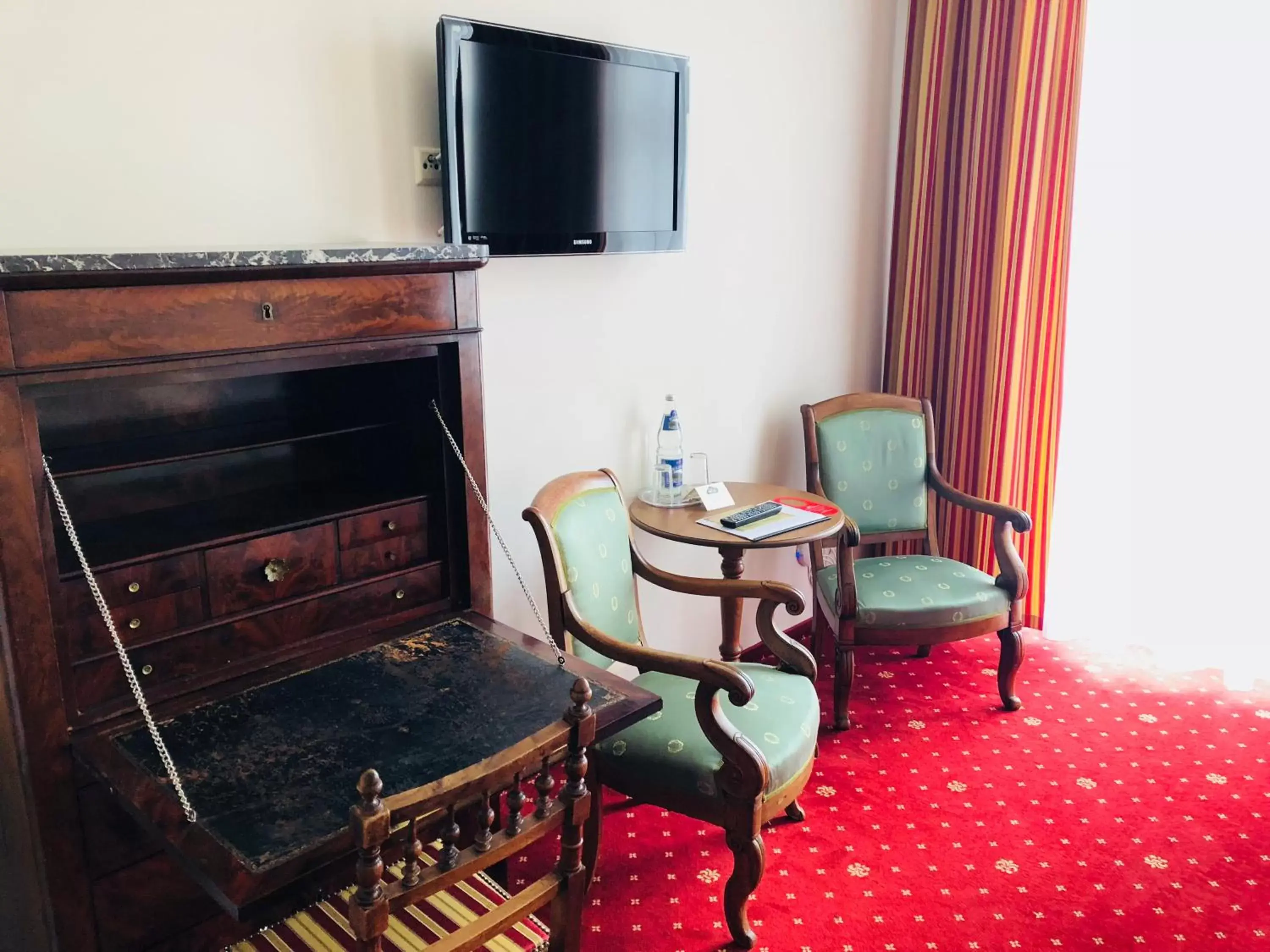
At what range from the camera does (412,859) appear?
1167 mm

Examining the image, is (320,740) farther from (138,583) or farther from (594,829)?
(594,829)

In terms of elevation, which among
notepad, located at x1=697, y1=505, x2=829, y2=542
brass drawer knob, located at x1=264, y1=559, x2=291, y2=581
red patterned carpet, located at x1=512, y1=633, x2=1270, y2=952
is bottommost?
red patterned carpet, located at x1=512, y1=633, x2=1270, y2=952

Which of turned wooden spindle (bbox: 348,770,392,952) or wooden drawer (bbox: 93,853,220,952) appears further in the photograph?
wooden drawer (bbox: 93,853,220,952)

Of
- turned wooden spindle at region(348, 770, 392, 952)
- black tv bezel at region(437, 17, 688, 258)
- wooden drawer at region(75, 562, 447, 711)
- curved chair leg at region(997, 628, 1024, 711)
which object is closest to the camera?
turned wooden spindle at region(348, 770, 392, 952)

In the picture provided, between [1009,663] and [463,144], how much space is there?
6.97 feet

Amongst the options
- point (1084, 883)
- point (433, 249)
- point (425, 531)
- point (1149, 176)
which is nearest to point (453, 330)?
point (433, 249)

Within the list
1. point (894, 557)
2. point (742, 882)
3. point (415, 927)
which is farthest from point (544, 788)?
point (894, 557)

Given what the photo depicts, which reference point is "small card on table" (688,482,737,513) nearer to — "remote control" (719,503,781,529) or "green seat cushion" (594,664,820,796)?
"remote control" (719,503,781,529)

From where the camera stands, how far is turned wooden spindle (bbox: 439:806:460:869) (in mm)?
1212

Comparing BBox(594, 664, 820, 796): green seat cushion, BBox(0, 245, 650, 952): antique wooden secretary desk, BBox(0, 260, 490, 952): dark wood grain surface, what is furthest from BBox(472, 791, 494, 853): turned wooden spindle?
BBox(594, 664, 820, 796): green seat cushion

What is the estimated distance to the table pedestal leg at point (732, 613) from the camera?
256 centimetres

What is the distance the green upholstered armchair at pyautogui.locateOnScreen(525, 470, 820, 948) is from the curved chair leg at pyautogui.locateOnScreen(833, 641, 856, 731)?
1.99 feet

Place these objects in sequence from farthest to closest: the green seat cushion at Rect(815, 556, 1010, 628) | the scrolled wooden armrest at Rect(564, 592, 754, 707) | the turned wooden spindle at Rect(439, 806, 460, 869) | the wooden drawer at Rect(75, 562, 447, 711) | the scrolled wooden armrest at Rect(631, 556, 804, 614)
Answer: the green seat cushion at Rect(815, 556, 1010, 628) < the scrolled wooden armrest at Rect(631, 556, 804, 614) < the scrolled wooden armrest at Rect(564, 592, 754, 707) < the wooden drawer at Rect(75, 562, 447, 711) < the turned wooden spindle at Rect(439, 806, 460, 869)

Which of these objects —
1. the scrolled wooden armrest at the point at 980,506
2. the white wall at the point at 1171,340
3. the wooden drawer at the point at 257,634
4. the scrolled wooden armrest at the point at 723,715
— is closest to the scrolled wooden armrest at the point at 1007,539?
the scrolled wooden armrest at the point at 980,506
